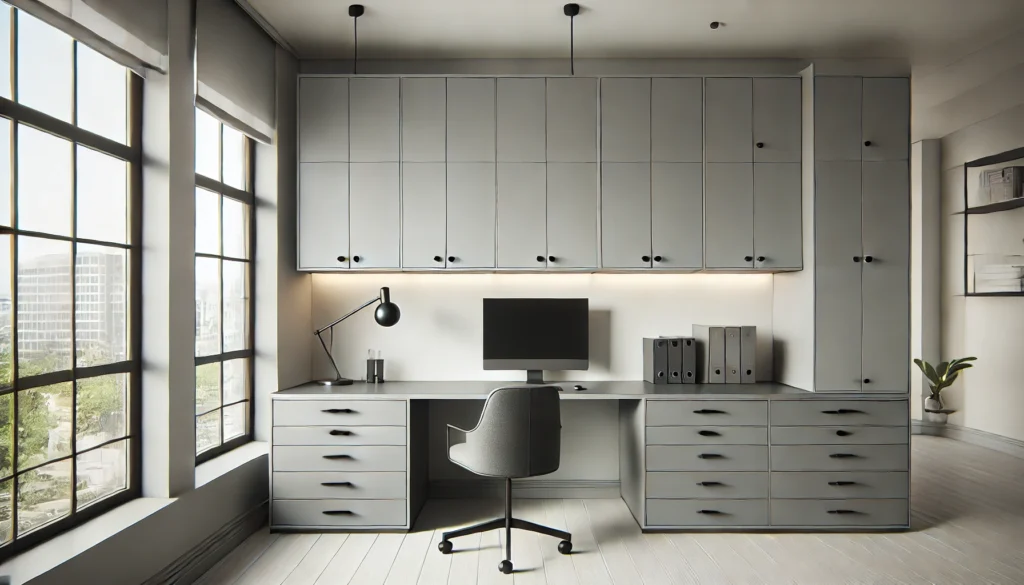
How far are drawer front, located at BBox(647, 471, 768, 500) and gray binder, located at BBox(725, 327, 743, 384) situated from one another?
23.3 inches

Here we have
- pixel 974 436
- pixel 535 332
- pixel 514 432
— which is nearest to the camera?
pixel 514 432

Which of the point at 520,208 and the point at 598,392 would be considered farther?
the point at 520,208

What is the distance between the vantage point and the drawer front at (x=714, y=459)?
3467 millimetres

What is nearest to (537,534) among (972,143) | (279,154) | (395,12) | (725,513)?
(725,513)

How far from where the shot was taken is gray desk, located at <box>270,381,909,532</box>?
3432 millimetres

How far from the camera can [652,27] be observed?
11.9 ft

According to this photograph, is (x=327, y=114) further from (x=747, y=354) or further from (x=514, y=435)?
(x=747, y=354)

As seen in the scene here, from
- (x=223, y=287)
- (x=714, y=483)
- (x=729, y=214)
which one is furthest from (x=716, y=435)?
(x=223, y=287)

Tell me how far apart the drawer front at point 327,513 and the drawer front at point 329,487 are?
3 cm

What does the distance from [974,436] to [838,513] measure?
11.3 ft

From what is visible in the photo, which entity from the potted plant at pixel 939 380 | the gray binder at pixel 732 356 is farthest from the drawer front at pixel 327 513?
the potted plant at pixel 939 380

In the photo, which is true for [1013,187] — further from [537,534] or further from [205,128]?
[205,128]

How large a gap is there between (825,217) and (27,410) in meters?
3.80

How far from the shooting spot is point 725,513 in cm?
346
